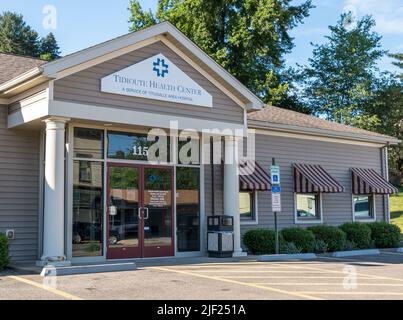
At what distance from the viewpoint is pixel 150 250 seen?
46.4ft

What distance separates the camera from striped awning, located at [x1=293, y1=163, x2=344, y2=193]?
1816 cm

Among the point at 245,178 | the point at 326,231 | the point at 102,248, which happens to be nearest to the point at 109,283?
the point at 102,248

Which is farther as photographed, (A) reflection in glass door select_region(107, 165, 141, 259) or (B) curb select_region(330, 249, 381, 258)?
(B) curb select_region(330, 249, 381, 258)

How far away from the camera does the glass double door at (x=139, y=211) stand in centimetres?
1355

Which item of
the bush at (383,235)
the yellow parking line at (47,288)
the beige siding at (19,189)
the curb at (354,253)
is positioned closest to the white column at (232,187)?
the curb at (354,253)

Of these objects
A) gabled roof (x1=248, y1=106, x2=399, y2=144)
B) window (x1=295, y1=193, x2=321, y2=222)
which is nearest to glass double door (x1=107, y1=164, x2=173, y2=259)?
gabled roof (x1=248, y1=106, x2=399, y2=144)

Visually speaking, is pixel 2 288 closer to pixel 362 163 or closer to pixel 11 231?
pixel 11 231

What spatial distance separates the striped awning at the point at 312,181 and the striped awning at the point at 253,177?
1.43m

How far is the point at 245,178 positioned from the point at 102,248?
205 inches

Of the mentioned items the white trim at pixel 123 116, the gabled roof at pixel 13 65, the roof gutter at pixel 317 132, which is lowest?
the white trim at pixel 123 116

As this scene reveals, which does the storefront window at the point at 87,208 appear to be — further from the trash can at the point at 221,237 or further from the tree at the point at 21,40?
the tree at the point at 21,40

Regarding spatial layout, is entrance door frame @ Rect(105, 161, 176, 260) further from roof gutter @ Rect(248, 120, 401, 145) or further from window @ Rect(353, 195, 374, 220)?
window @ Rect(353, 195, 374, 220)

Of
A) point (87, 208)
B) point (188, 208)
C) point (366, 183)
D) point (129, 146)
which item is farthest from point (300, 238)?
point (87, 208)

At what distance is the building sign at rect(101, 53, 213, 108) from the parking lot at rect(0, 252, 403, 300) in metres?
4.00
